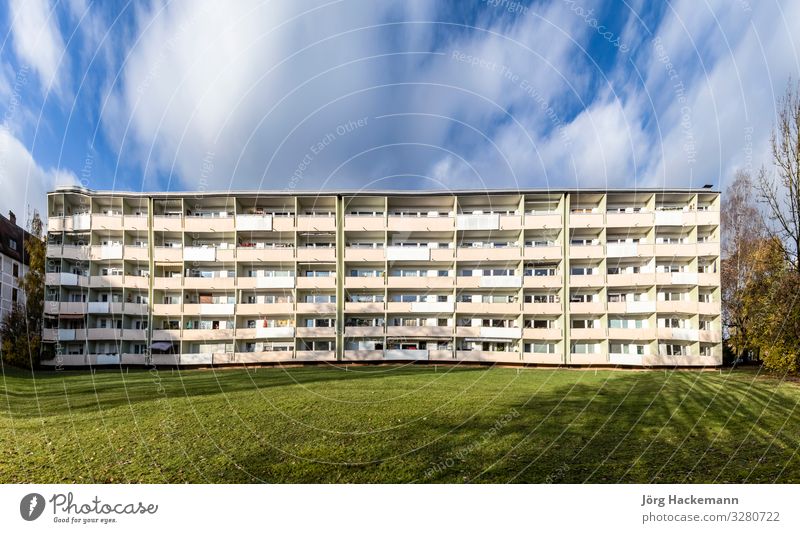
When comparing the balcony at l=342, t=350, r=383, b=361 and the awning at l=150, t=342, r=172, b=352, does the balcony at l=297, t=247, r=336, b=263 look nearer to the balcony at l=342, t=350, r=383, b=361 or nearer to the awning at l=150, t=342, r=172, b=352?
the balcony at l=342, t=350, r=383, b=361

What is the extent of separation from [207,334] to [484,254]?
22.3 feet

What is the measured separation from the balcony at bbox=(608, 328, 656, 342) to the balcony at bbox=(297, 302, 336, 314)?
7.09 metres

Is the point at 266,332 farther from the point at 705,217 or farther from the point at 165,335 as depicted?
the point at 705,217

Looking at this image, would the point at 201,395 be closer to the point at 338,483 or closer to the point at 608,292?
the point at 338,483

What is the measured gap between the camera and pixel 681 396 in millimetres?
4059

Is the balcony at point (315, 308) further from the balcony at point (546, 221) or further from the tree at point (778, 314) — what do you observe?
the tree at point (778, 314)

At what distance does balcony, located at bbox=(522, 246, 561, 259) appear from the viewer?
7361mm

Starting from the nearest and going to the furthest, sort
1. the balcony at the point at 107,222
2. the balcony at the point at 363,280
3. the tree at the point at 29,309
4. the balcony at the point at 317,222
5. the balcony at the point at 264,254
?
the tree at the point at 29,309
the balcony at the point at 107,222
the balcony at the point at 264,254
the balcony at the point at 317,222
the balcony at the point at 363,280

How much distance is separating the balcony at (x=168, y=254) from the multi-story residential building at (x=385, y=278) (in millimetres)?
37

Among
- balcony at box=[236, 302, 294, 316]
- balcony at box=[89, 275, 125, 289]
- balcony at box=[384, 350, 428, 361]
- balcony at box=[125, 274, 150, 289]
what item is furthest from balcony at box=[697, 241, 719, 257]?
balcony at box=[89, 275, 125, 289]

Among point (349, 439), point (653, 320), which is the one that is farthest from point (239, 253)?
point (653, 320)

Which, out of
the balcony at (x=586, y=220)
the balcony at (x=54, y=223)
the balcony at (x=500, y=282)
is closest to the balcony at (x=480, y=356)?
the balcony at (x=500, y=282)
